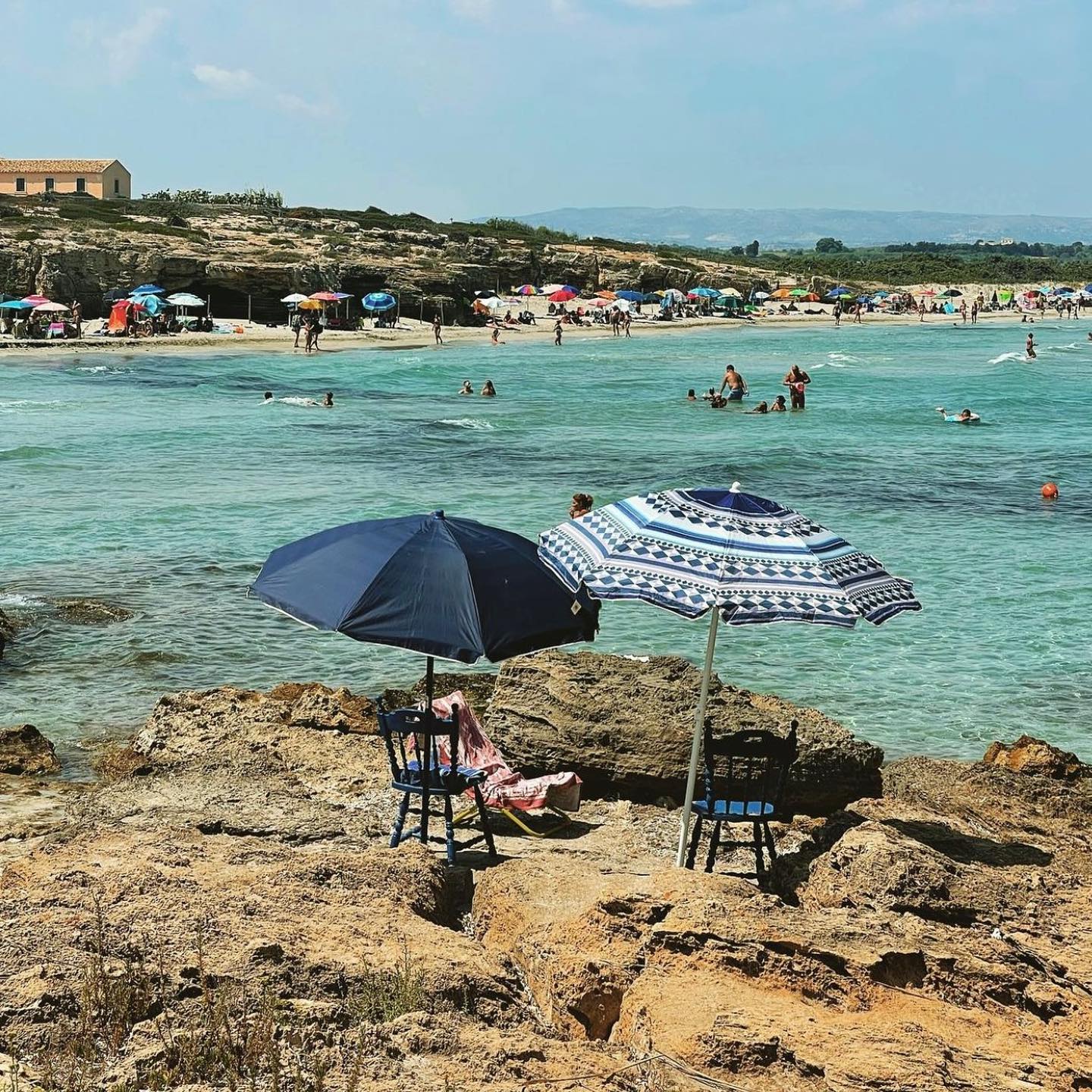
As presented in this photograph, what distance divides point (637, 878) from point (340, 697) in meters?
5.13

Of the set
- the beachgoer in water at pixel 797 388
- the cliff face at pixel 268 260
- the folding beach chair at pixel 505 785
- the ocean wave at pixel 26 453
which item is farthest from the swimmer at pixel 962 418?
the cliff face at pixel 268 260

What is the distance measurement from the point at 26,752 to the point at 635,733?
15.0 ft

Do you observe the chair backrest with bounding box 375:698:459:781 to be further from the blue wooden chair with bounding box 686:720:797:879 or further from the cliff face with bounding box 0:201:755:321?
the cliff face with bounding box 0:201:755:321

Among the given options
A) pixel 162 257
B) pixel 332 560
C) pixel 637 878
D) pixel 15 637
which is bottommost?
pixel 15 637

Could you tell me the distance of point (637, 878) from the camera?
18.4ft

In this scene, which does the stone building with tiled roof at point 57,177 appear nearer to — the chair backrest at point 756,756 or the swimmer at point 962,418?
the swimmer at point 962,418

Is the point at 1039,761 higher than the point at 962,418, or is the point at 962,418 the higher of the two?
the point at 962,418

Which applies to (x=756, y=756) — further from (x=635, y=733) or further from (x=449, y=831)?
(x=449, y=831)

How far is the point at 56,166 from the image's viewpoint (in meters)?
106

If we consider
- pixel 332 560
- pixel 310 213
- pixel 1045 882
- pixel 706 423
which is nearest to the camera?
pixel 1045 882

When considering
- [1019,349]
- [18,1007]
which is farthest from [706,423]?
[1019,349]

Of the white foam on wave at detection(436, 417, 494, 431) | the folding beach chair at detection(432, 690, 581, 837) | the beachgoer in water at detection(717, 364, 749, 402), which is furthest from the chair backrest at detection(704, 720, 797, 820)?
the beachgoer in water at detection(717, 364, 749, 402)

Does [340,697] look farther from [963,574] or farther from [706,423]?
[706,423]

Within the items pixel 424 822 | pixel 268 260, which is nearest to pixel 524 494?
pixel 424 822
